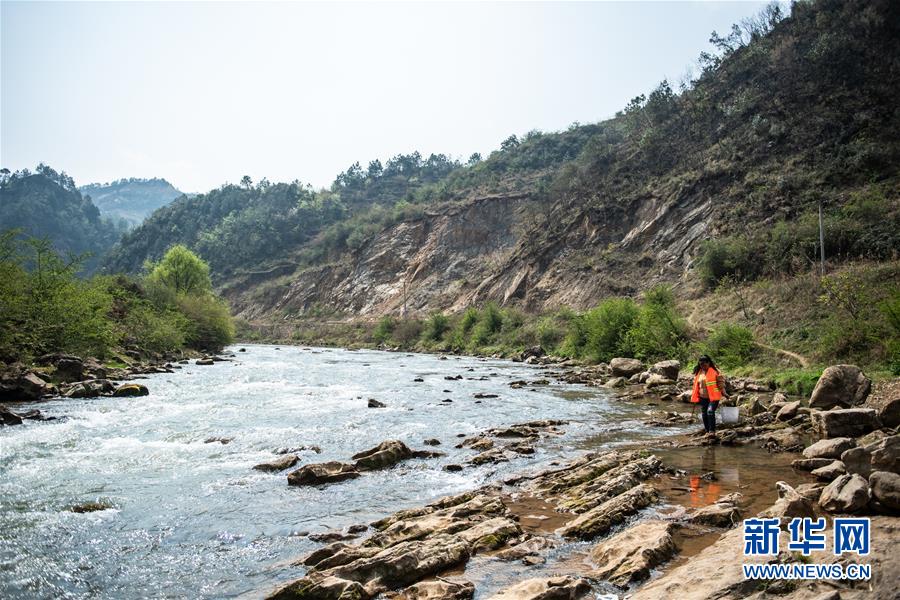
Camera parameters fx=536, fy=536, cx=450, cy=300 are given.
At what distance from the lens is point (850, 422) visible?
36.1ft

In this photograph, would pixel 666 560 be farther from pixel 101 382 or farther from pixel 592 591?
pixel 101 382

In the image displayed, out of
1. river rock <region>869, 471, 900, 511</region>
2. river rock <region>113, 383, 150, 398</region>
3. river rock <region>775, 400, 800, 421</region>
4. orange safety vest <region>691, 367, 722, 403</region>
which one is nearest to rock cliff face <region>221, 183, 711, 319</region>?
river rock <region>775, 400, 800, 421</region>

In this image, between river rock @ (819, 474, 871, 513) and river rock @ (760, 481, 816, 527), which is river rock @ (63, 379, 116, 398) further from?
river rock @ (819, 474, 871, 513)

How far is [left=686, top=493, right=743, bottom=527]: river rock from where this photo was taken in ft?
24.1

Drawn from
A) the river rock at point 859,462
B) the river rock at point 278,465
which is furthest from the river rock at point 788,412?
the river rock at point 278,465

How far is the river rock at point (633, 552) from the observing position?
6.02m

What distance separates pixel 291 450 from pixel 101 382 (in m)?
13.0

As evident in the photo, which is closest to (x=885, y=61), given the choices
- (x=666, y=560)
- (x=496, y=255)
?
(x=496, y=255)

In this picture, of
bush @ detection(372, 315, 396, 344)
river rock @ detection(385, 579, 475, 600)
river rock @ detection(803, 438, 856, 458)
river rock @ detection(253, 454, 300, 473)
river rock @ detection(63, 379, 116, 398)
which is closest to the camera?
river rock @ detection(385, 579, 475, 600)

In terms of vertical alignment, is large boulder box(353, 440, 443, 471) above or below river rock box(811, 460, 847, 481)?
below

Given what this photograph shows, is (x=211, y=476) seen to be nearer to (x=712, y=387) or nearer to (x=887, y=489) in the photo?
(x=887, y=489)

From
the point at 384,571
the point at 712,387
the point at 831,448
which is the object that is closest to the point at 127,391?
the point at 384,571

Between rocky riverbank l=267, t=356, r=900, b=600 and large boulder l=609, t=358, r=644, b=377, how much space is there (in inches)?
576

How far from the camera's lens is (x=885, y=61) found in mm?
46031
